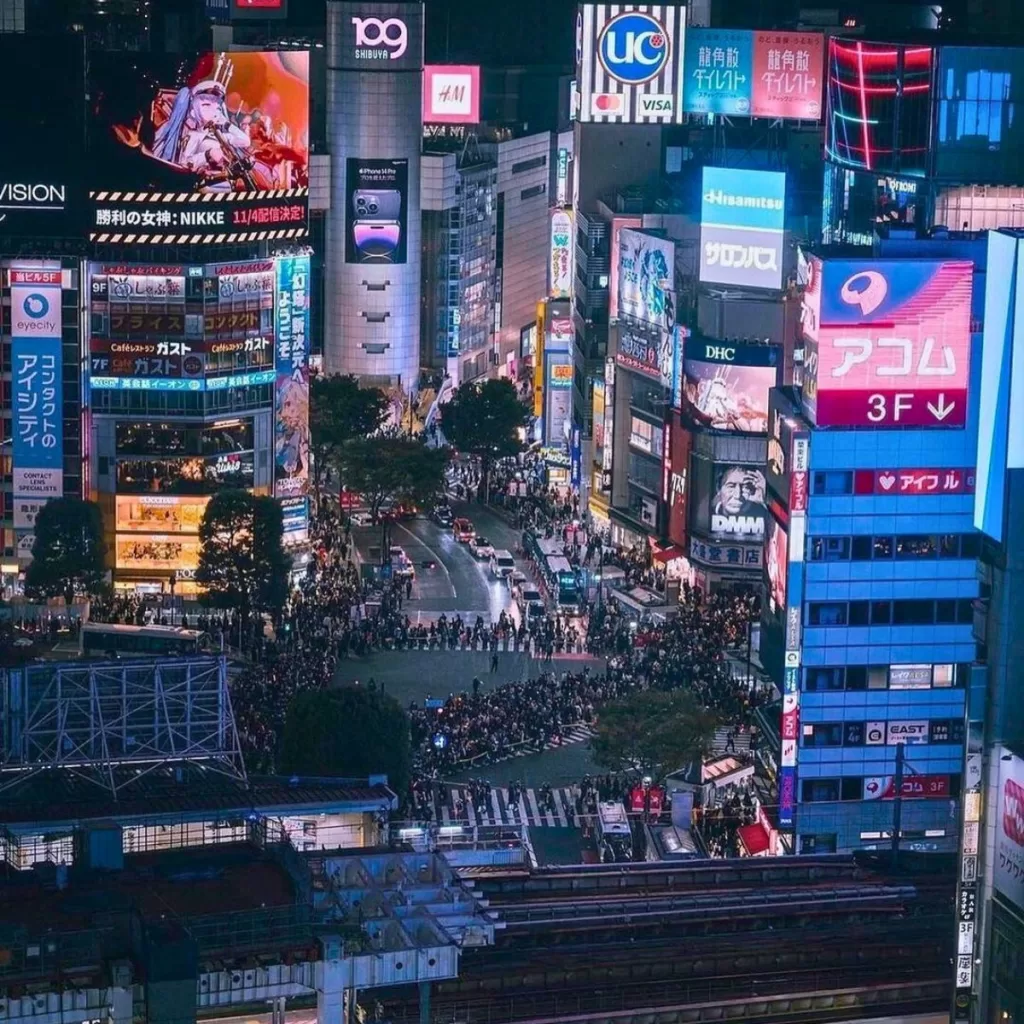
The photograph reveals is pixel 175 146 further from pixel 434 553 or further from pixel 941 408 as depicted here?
pixel 941 408

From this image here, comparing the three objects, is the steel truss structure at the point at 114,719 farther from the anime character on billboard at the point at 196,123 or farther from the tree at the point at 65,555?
the anime character on billboard at the point at 196,123

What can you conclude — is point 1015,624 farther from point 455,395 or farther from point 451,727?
point 455,395

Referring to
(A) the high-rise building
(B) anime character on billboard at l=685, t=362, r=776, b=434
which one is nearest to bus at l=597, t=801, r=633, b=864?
(B) anime character on billboard at l=685, t=362, r=776, b=434

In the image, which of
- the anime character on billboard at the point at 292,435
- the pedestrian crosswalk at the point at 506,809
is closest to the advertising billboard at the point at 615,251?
the anime character on billboard at the point at 292,435

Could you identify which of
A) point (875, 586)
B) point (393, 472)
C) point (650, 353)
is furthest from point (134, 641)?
point (650, 353)

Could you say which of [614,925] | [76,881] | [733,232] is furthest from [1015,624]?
[733,232]

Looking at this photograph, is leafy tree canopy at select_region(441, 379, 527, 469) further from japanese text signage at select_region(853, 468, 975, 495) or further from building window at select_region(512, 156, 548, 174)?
japanese text signage at select_region(853, 468, 975, 495)
